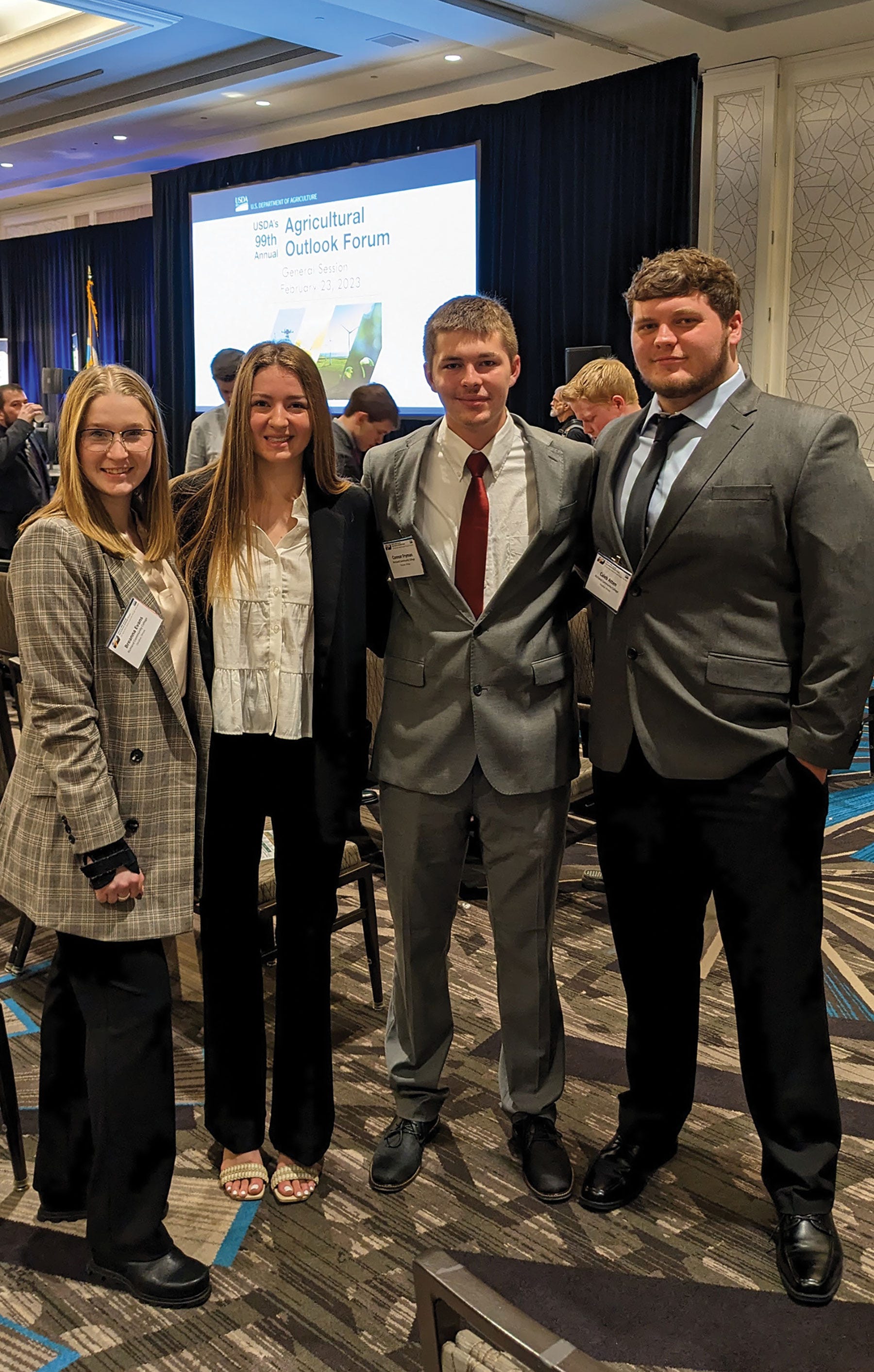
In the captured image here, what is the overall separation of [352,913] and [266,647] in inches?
45.7

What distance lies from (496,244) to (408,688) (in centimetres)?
643

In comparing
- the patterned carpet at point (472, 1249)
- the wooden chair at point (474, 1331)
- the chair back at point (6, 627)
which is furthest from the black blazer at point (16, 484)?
the wooden chair at point (474, 1331)

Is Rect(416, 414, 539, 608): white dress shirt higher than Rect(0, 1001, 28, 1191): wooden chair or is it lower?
higher

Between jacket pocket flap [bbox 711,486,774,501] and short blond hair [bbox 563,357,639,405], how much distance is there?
7.79 feet

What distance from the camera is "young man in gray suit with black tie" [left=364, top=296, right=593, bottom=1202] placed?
2203 millimetres

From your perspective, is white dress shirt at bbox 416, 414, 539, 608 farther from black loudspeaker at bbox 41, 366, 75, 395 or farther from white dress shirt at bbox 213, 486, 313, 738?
black loudspeaker at bbox 41, 366, 75, 395

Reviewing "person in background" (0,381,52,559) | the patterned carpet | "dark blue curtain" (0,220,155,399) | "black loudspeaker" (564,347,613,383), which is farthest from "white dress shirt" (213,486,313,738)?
"dark blue curtain" (0,220,155,399)

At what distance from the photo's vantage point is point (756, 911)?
81.9 inches

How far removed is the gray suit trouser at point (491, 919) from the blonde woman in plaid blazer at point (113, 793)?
44cm

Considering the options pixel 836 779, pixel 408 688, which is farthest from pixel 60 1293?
pixel 836 779

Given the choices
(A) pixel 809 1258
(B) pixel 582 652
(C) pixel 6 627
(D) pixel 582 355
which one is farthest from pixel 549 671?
(D) pixel 582 355

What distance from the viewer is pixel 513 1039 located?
7.90 ft

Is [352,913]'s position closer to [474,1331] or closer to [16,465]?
[474,1331]

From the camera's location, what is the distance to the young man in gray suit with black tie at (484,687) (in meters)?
2.20
